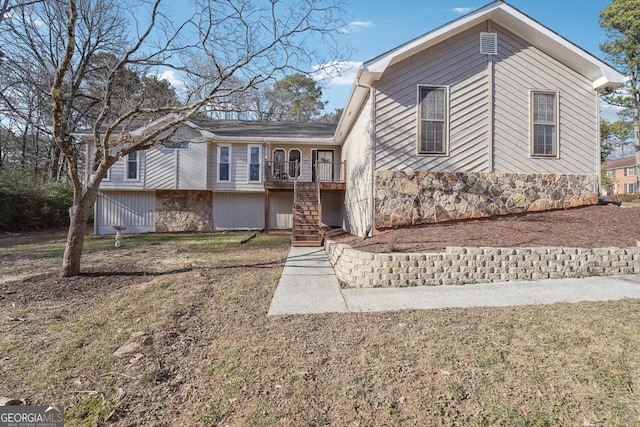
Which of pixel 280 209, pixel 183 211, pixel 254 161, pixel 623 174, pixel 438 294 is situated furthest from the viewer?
pixel 623 174

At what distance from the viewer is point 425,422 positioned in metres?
1.99

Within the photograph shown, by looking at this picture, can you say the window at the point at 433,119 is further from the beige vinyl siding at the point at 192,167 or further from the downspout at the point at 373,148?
the beige vinyl siding at the point at 192,167

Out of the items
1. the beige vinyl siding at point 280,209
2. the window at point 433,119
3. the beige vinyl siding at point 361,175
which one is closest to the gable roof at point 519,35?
the beige vinyl siding at point 361,175

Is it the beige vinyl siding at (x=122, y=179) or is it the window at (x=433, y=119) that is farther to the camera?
the beige vinyl siding at (x=122, y=179)

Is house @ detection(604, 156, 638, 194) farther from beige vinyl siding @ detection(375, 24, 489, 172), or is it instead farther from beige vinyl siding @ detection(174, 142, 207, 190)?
beige vinyl siding @ detection(174, 142, 207, 190)

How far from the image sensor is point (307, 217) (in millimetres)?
11055

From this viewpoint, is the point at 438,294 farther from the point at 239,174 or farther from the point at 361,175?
the point at 239,174

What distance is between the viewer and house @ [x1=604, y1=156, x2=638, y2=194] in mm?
37344

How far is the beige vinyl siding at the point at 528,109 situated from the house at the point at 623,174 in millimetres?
38441

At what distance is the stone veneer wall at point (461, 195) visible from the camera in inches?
329

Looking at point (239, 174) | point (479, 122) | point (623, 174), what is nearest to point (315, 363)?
point (479, 122)

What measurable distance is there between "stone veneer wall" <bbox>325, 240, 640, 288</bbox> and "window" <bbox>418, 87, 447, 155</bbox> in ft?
13.3

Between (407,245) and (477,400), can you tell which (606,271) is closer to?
(407,245)

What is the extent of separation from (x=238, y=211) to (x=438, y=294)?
1266 centimetres
